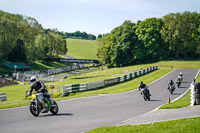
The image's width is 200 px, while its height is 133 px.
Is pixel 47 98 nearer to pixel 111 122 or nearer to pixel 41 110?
pixel 41 110

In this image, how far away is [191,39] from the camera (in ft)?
293

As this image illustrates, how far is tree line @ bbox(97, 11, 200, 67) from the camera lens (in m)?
85.2

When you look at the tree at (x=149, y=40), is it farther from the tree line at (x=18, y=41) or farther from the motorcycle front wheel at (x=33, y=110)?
the motorcycle front wheel at (x=33, y=110)

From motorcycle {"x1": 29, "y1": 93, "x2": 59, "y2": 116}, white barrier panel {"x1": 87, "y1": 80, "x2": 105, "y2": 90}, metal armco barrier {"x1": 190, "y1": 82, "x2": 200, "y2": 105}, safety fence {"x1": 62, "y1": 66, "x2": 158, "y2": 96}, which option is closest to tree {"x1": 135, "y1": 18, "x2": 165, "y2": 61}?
safety fence {"x1": 62, "y1": 66, "x2": 158, "y2": 96}

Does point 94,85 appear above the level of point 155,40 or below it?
below

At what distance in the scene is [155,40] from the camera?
84.2m

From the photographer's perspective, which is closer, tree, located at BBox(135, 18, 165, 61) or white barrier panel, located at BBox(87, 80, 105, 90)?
white barrier panel, located at BBox(87, 80, 105, 90)

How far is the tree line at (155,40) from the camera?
8519 cm

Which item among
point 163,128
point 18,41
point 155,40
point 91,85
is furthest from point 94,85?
point 18,41

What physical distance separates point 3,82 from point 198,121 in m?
53.9

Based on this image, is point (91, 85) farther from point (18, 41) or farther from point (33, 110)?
point (18, 41)

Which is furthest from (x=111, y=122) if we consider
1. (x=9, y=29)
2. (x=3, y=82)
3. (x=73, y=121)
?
(x=9, y=29)

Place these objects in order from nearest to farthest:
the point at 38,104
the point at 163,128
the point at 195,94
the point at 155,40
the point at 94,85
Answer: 1. the point at 163,128
2. the point at 38,104
3. the point at 195,94
4. the point at 94,85
5. the point at 155,40

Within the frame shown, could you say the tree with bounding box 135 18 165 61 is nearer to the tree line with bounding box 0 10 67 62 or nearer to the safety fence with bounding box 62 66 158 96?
the safety fence with bounding box 62 66 158 96
